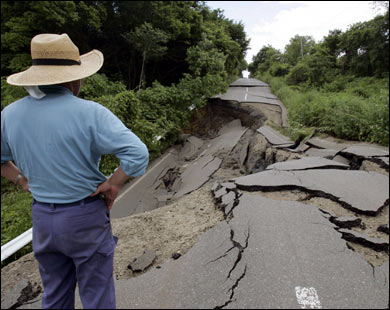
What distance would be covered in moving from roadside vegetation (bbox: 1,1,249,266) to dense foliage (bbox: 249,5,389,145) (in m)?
4.83

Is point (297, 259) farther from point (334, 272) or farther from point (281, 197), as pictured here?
point (281, 197)

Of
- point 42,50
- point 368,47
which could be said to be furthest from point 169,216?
point 368,47

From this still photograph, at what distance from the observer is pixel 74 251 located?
5.11ft

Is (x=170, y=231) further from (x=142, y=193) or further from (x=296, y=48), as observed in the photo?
(x=296, y=48)

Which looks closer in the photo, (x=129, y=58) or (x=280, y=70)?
(x=129, y=58)

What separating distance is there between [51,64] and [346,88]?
1645cm

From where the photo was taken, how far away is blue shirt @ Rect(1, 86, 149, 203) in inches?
56.8

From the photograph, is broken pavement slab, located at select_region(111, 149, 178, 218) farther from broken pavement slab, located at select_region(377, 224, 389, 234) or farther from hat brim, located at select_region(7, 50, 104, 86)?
hat brim, located at select_region(7, 50, 104, 86)

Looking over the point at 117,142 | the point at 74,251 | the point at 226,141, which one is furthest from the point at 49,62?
the point at 226,141

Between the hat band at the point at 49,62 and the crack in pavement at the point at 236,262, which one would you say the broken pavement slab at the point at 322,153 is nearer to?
the crack in pavement at the point at 236,262

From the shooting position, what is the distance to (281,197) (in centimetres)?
428

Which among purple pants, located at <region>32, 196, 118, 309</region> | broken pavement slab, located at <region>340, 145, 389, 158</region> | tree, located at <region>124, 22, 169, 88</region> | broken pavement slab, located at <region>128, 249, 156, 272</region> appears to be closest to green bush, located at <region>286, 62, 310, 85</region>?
tree, located at <region>124, 22, 169, 88</region>

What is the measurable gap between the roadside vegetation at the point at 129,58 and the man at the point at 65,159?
3.07 meters

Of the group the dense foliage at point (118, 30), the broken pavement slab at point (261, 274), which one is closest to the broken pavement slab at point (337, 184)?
the broken pavement slab at point (261, 274)
